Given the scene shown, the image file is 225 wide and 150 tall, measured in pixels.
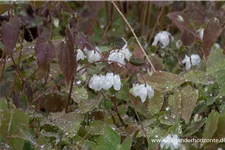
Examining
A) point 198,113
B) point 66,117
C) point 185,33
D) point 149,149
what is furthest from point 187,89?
point 185,33

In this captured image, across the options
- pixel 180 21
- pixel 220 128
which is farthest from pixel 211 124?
pixel 180 21

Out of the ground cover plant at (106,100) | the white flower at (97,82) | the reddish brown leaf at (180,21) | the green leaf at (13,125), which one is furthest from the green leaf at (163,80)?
the reddish brown leaf at (180,21)

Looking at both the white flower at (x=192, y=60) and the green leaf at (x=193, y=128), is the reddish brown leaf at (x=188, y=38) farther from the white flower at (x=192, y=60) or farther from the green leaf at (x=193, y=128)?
the green leaf at (x=193, y=128)

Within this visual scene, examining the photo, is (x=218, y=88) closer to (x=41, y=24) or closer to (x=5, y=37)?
(x=5, y=37)

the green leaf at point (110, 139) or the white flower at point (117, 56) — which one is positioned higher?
the white flower at point (117, 56)

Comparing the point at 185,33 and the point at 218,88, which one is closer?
the point at 218,88

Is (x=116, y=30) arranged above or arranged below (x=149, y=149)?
below
